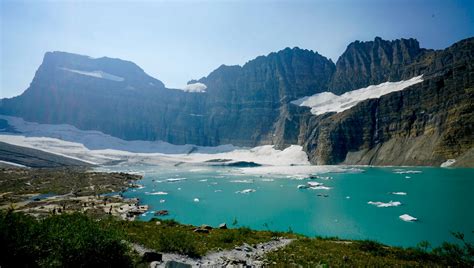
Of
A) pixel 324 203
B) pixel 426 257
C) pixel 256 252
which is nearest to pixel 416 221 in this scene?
pixel 324 203

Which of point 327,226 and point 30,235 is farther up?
point 30,235

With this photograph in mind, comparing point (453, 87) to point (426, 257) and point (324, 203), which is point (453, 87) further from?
point (426, 257)

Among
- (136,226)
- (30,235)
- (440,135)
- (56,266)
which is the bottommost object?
(136,226)

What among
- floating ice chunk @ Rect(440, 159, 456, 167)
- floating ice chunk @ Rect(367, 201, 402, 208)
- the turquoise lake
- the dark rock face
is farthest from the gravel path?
the dark rock face

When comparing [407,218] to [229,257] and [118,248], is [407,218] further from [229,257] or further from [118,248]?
[118,248]

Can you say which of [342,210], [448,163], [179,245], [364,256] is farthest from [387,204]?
[448,163]

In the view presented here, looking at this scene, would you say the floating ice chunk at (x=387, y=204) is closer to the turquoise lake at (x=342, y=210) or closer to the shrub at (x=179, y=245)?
the turquoise lake at (x=342, y=210)

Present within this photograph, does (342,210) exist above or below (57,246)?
below
